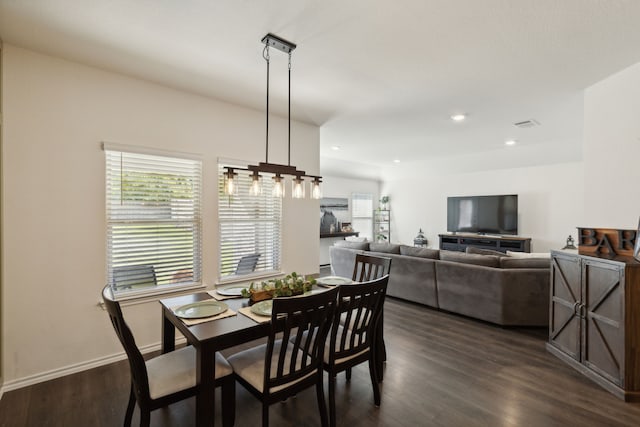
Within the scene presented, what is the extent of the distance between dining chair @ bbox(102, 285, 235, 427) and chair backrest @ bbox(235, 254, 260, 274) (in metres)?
1.60

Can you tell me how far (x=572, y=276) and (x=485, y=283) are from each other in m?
1.00

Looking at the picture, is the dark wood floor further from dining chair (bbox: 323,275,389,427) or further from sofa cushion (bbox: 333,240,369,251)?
sofa cushion (bbox: 333,240,369,251)

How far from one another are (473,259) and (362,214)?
4.93m

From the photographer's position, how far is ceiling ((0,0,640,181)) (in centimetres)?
196

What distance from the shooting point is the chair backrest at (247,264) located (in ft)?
12.1

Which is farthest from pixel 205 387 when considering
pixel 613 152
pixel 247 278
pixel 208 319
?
pixel 613 152

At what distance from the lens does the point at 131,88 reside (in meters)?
2.93

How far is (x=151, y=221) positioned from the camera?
3020 mm

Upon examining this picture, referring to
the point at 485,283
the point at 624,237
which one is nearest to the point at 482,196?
the point at 485,283

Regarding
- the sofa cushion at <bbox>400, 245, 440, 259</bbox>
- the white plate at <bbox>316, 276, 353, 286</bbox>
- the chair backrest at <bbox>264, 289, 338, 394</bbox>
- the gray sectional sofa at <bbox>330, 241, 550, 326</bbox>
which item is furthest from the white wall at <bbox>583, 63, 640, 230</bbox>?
the chair backrest at <bbox>264, 289, 338, 394</bbox>

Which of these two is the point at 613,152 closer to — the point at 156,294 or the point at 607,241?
the point at 607,241

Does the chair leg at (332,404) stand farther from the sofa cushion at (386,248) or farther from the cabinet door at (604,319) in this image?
the sofa cushion at (386,248)

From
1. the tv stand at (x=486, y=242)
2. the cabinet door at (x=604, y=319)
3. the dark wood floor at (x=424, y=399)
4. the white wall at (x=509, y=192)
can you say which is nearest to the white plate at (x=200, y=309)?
the dark wood floor at (x=424, y=399)

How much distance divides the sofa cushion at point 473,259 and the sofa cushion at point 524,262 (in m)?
0.08
